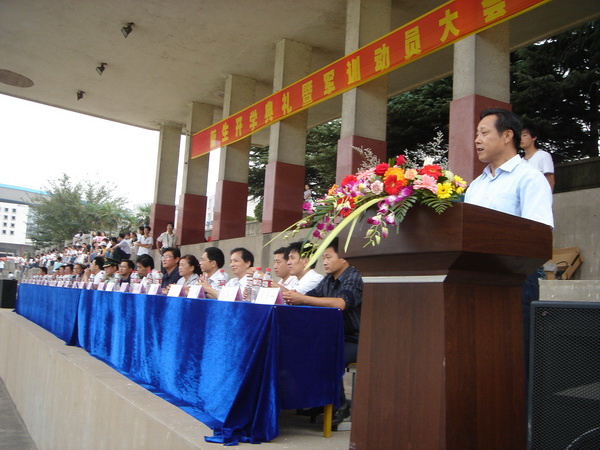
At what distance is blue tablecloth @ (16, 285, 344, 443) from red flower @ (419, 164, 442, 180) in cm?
89

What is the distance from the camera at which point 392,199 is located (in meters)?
1.34

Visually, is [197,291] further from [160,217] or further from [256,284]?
[160,217]

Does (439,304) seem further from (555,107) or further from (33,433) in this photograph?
(555,107)

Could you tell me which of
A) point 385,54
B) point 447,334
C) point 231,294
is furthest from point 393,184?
point 385,54

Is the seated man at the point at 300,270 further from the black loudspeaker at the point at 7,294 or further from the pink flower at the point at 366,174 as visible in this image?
the black loudspeaker at the point at 7,294

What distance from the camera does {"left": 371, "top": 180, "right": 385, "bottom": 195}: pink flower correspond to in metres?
1.39

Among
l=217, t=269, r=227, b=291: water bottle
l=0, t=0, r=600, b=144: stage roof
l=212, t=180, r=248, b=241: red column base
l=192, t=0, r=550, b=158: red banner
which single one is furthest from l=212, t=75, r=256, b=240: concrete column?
l=217, t=269, r=227, b=291: water bottle

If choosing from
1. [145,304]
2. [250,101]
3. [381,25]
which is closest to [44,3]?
[250,101]

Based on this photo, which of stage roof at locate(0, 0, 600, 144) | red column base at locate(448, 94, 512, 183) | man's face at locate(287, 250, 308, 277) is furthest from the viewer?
stage roof at locate(0, 0, 600, 144)

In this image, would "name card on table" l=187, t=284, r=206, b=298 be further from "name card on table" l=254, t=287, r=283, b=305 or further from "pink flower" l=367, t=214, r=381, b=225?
"pink flower" l=367, t=214, r=381, b=225

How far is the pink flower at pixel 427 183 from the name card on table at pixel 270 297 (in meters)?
1.02

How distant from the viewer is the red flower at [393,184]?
1.35 metres

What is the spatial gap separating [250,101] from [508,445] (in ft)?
33.0

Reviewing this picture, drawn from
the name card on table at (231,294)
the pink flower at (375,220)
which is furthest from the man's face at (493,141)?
the name card on table at (231,294)
